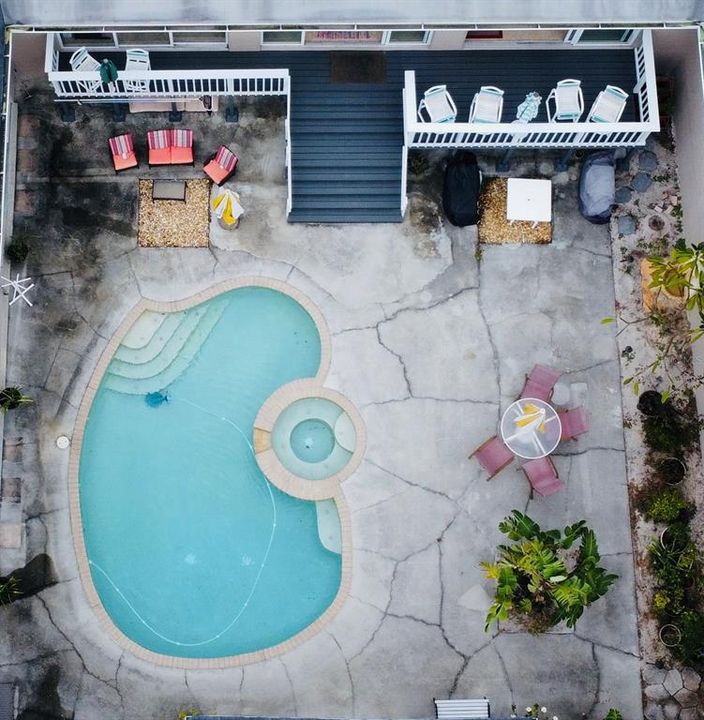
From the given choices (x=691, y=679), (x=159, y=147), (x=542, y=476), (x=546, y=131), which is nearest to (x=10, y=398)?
(x=159, y=147)

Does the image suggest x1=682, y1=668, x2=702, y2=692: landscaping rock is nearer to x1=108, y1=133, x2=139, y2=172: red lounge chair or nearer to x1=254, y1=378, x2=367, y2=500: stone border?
x1=254, y1=378, x2=367, y2=500: stone border

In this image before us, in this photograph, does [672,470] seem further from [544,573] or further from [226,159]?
[226,159]

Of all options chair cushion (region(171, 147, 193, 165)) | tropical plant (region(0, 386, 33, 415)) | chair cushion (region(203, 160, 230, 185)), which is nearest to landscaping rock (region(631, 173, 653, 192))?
chair cushion (region(203, 160, 230, 185))

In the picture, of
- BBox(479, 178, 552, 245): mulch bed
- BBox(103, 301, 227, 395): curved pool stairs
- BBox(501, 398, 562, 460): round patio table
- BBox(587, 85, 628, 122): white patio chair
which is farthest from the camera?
BBox(479, 178, 552, 245): mulch bed

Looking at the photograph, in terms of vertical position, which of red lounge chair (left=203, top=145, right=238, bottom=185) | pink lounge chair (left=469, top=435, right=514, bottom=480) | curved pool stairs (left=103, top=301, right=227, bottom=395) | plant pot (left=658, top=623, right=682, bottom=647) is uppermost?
red lounge chair (left=203, top=145, right=238, bottom=185)

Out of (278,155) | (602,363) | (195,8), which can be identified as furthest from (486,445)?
(195,8)

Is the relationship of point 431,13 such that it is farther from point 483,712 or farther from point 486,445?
point 483,712
